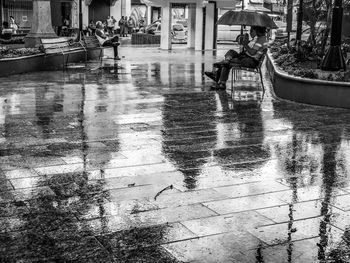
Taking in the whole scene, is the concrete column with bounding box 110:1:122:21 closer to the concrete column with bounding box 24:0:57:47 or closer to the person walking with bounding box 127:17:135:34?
the person walking with bounding box 127:17:135:34

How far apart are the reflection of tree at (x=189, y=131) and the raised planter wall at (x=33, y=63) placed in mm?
5125

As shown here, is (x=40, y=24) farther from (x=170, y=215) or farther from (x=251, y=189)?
(x=170, y=215)

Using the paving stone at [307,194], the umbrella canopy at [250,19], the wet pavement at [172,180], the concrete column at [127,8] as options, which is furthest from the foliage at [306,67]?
the concrete column at [127,8]

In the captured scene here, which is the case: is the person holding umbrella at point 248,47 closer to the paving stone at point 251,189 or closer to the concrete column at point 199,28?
the paving stone at point 251,189

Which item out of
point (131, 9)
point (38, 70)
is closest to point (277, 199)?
point (38, 70)

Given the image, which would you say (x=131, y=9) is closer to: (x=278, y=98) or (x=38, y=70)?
(x=38, y=70)

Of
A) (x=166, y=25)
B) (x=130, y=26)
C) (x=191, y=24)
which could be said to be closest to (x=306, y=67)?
(x=166, y=25)

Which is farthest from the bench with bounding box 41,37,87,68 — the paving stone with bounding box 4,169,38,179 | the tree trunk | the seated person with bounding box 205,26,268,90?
the paving stone with bounding box 4,169,38,179

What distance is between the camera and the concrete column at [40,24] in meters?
20.0

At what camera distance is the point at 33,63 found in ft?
55.9

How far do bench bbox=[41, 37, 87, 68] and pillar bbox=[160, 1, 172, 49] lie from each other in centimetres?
826

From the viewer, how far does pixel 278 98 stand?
12477 mm

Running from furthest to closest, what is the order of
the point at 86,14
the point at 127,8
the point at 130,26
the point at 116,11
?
the point at 127,8 < the point at 116,11 < the point at 86,14 < the point at 130,26

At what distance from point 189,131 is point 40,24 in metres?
12.7
